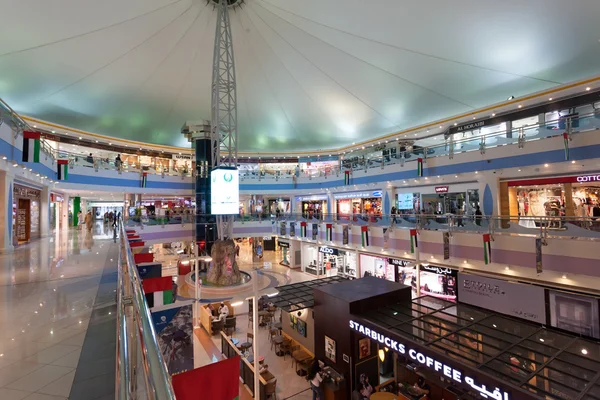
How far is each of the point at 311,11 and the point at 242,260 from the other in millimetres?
18930

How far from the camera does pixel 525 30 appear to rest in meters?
11.6

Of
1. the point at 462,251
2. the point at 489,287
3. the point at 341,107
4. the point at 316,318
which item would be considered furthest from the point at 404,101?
the point at 316,318

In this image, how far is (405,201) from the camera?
58.7 ft

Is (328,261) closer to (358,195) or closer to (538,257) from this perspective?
(358,195)

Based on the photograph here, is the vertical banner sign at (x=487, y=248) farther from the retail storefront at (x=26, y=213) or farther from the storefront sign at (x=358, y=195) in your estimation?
the retail storefront at (x=26, y=213)

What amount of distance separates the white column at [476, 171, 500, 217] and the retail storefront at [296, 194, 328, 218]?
13914 millimetres

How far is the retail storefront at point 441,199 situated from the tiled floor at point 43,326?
576 inches

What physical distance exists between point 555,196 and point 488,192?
247 centimetres

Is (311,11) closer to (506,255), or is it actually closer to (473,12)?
(473,12)

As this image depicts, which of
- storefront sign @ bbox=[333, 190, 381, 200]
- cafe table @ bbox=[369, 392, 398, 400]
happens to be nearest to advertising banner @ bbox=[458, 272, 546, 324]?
cafe table @ bbox=[369, 392, 398, 400]

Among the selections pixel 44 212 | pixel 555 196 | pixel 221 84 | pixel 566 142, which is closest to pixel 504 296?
pixel 566 142

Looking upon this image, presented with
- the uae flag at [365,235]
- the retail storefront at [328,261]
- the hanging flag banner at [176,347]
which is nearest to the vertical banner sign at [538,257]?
the uae flag at [365,235]

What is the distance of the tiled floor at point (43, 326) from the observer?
2070 mm

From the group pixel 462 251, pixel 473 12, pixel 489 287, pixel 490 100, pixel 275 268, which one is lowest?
pixel 275 268
